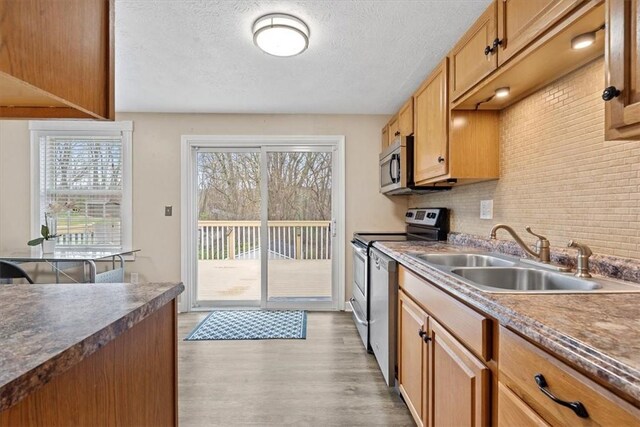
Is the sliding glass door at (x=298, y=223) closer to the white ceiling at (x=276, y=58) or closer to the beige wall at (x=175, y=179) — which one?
the beige wall at (x=175, y=179)

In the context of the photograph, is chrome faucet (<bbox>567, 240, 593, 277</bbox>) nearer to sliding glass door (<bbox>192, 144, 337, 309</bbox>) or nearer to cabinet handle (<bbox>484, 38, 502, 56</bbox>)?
cabinet handle (<bbox>484, 38, 502, 56</bbox>)

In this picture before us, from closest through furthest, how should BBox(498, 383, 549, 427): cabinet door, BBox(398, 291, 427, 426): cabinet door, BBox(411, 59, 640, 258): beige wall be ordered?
BBox(498, 383, 549, 427): cabinet door
BBox(411, 59, 640, 258): beige wall
BBox(398, 291, 427, 426): cabinet door

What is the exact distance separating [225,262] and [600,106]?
3.61m

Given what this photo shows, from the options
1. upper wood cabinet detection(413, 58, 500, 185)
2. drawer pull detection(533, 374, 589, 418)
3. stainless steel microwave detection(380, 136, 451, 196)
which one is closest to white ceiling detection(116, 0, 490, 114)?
upper wood cabinet detection(413, 58, 500, 185)

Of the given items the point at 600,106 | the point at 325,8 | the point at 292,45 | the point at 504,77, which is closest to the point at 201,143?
the point at 292,45

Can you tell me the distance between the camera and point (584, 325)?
722mm

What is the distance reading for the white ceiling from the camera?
1.77 m

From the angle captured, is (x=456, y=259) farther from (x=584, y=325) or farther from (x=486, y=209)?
(x=584, y=325)

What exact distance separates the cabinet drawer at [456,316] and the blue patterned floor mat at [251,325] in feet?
A: 5.32

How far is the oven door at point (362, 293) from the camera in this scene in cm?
255

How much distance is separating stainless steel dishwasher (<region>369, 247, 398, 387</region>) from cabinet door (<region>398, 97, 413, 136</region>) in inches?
41.9

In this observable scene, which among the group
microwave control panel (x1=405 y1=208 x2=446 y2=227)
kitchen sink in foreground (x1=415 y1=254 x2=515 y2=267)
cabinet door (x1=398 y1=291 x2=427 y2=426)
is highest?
microwave control panel (x1=405 y1=208 x2=446 y2=227)

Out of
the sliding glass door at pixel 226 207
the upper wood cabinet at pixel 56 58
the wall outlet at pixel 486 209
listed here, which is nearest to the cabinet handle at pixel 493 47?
the wall outlet at pixel 486 209

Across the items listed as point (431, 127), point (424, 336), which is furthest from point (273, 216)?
point (424, 336)
